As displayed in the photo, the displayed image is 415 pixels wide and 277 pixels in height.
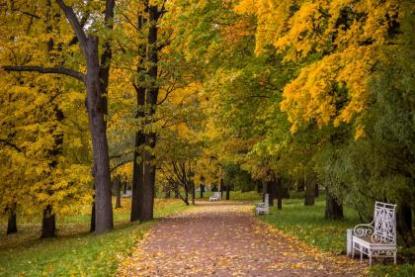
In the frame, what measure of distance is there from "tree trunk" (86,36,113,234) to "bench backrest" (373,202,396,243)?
1017cm

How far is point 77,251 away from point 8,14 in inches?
428

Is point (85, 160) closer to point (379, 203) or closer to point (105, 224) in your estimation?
point (105, 224)

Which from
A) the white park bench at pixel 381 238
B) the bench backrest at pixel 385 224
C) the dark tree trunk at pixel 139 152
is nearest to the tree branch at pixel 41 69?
the dark tree trunk at pixel 139 152

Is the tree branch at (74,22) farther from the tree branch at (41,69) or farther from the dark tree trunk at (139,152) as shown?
the dark tree trunk at (139,152)

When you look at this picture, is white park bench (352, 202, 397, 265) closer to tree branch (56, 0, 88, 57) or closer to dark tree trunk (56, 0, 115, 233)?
dark tree trunk (56, 0, 115, 233)

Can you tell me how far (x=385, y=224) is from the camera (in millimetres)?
9984

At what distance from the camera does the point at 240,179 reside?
5025 centimetres

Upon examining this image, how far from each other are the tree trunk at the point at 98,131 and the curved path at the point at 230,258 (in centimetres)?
284

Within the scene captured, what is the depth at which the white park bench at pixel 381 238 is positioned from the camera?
31.2 feet

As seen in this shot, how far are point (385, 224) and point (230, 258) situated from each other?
3218 mm

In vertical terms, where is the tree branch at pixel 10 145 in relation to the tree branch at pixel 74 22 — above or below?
below

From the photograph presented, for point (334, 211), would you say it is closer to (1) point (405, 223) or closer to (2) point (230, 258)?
(1) point (405, 223)

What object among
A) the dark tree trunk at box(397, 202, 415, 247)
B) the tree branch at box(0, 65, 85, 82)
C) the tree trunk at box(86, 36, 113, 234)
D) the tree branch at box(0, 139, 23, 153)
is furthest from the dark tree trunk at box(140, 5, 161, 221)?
the dark tree trunk at box(397, 202, 415, 247)

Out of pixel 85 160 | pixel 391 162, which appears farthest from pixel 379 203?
pixel 85 160
